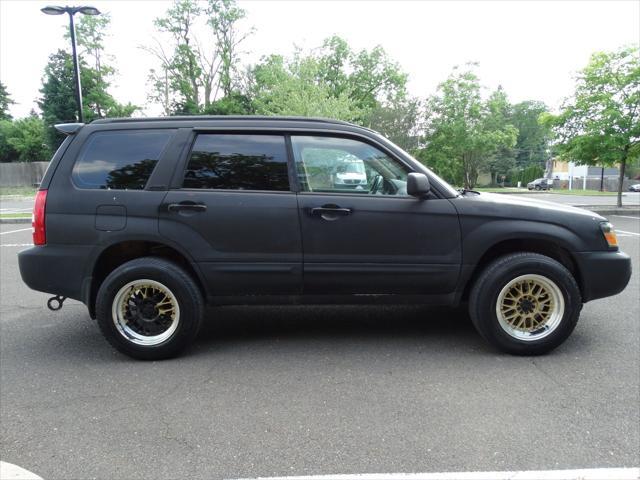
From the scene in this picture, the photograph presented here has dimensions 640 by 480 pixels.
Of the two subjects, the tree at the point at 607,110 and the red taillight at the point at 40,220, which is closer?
the red taillight at the point at 40,220

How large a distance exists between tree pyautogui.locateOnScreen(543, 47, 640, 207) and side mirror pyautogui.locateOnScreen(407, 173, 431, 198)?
51.1 feet

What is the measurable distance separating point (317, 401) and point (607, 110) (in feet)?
56.3

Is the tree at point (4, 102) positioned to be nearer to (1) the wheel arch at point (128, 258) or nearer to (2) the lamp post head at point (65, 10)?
(2) the lamp post head at point (65, 10)

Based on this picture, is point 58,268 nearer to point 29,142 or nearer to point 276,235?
point 276,235

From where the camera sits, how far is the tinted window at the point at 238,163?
3525mm

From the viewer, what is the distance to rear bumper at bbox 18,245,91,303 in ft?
11.3

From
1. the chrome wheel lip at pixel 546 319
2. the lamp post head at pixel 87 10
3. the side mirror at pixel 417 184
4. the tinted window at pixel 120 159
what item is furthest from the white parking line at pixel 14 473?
the lamp post head at pixel 87 10

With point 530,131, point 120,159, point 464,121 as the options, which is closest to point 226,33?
point 464,121

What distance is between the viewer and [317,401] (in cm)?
284

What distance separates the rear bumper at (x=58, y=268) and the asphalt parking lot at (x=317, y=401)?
0.59 metres

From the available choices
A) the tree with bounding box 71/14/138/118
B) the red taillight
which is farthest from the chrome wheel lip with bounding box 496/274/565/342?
the tree with bounding box 71/14/138/118

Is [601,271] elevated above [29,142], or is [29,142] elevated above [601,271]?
[29,142]

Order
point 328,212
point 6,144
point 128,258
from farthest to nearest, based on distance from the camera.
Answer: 1. point 6,144
2. point 128,258
3. point 328,212

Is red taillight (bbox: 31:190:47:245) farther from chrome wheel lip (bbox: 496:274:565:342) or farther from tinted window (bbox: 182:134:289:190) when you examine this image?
chrome wheel lip (bbox: 496:274:565:342)
